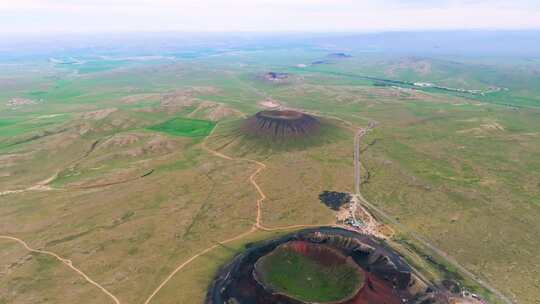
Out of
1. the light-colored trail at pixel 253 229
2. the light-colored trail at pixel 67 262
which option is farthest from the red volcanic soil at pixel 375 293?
the light-colored trail at pixel 67 262

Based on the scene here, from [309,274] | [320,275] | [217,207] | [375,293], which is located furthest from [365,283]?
[217,207]

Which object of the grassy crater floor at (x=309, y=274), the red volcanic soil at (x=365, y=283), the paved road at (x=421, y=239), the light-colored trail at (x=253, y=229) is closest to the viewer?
the red volcanic soil at (x=365, y=283)

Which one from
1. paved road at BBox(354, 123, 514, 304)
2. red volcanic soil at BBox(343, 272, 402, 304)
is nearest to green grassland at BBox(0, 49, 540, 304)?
paved road at BBox(354, 123, 514, 304)

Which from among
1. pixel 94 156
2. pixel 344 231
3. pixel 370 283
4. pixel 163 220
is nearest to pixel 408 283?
pixel 370 283

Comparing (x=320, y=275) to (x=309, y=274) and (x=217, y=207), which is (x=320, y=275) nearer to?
(x=309, y=274)

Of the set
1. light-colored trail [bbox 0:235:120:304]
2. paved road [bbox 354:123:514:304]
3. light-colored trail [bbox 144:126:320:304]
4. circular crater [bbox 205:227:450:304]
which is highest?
circular crater [bbox 205:227:450:304]

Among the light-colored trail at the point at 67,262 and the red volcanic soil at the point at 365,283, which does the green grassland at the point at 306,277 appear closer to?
the red volcanic soil at the point at 365,283

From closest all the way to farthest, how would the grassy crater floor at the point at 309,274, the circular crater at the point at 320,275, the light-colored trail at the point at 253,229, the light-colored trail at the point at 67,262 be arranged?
the circular crater at the point at 320,275 → the grassy crater floor at the point at 309,274 → the light-colored trail at the point at 67,262 → the light-colored trail at the point at 253,229

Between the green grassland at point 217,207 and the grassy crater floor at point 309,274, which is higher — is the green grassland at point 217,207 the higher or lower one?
the lower one

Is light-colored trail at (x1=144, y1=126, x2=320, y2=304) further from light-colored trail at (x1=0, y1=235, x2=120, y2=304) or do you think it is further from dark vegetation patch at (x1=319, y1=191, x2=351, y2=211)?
dark vegetation patch at (x1=319, y1=191, x2=351, y2=211)
